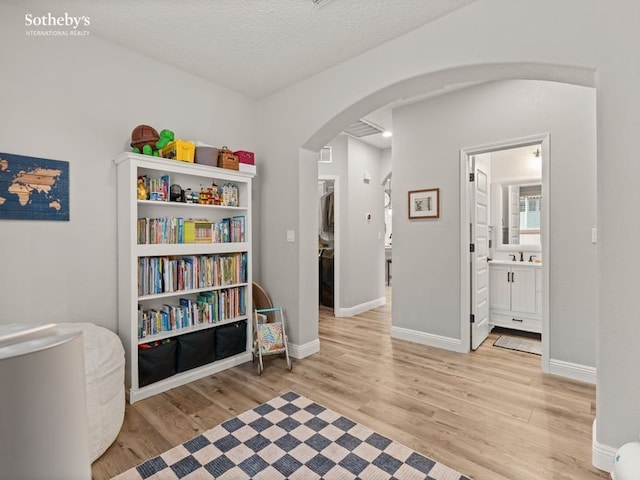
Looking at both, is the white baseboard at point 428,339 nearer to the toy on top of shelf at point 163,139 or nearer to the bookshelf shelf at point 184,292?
the bookshelf shelf at point 184,292

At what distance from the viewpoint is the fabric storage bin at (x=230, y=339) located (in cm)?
299

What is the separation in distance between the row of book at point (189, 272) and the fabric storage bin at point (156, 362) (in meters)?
0.42

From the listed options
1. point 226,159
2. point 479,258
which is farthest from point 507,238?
point 226,159

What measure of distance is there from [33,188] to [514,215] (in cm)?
512

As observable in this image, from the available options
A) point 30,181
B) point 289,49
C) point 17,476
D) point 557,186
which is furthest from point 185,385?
point 557,186

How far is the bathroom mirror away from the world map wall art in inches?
189

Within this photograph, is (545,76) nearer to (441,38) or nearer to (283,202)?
(441,38)

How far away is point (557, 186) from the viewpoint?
293 centimetres

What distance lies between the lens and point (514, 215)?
4598 mm

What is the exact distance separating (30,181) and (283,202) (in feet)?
6.43

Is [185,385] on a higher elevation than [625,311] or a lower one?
lower

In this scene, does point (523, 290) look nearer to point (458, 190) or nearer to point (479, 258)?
point (479, 258)

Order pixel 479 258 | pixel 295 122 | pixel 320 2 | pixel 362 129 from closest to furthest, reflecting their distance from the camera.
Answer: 1. pixel 320 2
2. pixel 295 122
3. pixel 479 258
4. pixel 362 129

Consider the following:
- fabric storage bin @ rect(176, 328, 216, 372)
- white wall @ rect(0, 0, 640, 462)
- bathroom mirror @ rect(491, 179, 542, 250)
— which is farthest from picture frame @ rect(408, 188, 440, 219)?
fabric storage bin @ rect(176, 328, 216, 372)
